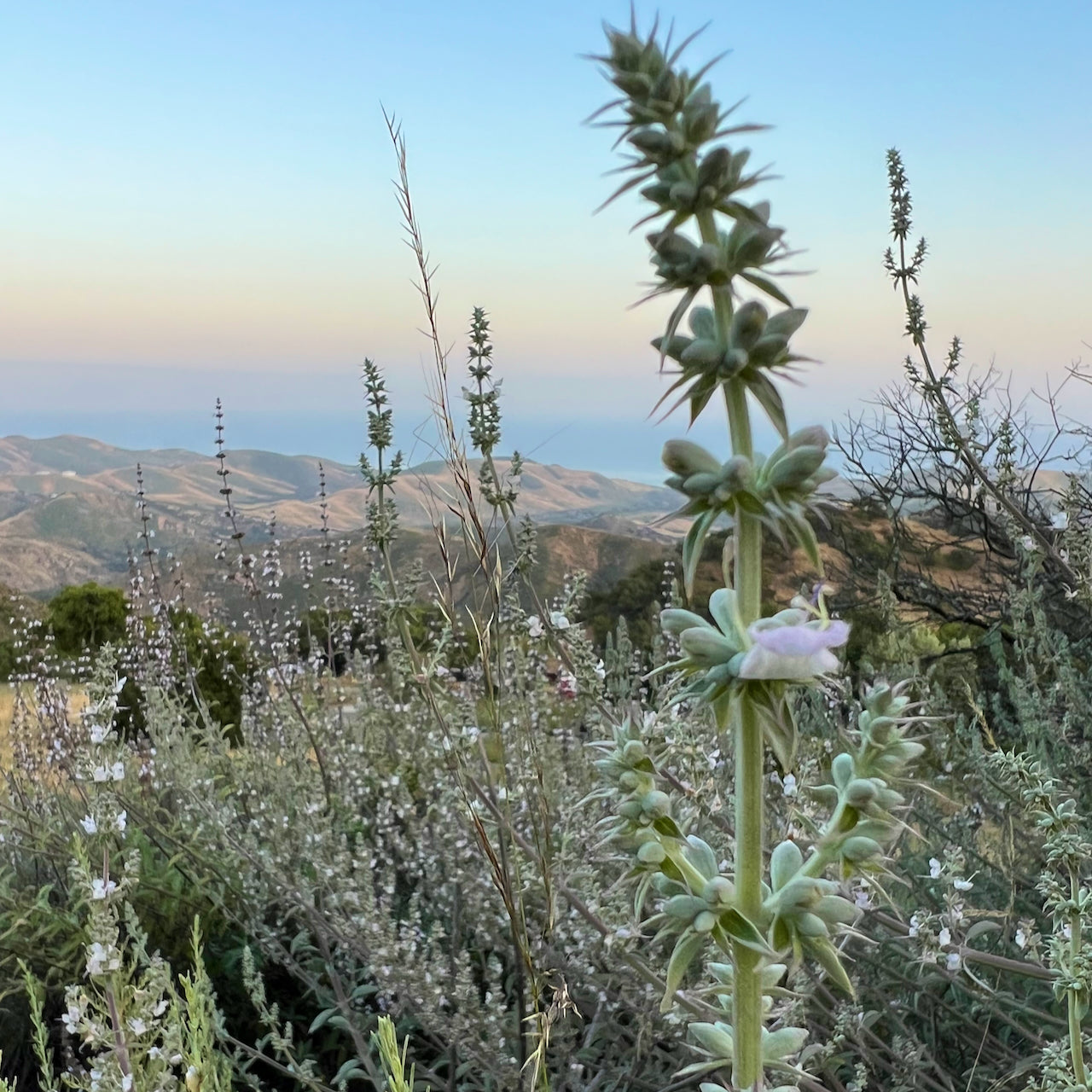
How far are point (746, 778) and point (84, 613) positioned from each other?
449 inches

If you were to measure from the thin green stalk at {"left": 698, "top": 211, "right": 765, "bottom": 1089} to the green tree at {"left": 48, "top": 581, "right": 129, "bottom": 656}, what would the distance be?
401 inches

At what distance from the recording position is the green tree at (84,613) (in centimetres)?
1030

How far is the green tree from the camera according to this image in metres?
10.3

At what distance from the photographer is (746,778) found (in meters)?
0.86

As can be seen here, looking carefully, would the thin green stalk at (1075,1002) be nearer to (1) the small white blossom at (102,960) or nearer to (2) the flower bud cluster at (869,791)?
(2) the flower bud cluster at (869,791)

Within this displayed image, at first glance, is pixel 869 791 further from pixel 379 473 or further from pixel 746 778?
pixel 379 473

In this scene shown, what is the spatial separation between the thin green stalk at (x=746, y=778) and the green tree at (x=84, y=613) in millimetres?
10183

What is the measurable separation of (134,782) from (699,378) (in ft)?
16.5

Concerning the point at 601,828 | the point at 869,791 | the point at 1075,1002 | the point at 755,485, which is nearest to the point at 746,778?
the point at 869,791

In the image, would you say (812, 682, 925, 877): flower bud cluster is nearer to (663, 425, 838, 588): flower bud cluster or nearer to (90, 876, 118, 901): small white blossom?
(663, 425, 838, 588): flower bud cluster


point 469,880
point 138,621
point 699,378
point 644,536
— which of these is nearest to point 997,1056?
point 469,880

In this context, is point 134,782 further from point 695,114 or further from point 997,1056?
point 695,114

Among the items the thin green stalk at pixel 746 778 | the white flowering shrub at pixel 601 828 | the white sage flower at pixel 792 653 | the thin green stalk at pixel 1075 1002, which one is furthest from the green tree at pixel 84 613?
the white sage flower at pixel 792 653

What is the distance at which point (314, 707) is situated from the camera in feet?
15.7
